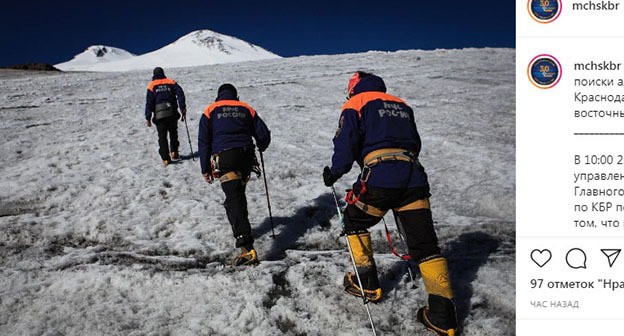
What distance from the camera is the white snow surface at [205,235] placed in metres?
4.22

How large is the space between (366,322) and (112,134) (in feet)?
38.9

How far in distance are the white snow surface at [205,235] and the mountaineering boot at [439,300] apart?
0.95 feet

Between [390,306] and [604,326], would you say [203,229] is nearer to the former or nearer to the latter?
[390,306]

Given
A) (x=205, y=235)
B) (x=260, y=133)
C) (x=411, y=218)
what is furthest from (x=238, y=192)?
(x=411, y=218)

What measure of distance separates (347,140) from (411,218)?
1112mm

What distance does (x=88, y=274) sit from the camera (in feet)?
16.1

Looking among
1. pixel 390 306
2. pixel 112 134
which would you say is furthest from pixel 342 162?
pixel 112 134

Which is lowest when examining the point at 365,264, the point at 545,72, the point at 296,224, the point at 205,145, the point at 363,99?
the point at 296,224

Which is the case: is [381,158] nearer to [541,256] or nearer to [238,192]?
[541,256]

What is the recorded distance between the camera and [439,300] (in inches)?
152

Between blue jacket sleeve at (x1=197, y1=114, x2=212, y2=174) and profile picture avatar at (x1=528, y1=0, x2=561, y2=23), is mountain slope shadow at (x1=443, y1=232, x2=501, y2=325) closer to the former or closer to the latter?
profile picture avatar at (x1=528, y1=0, x2=561, y2=23)

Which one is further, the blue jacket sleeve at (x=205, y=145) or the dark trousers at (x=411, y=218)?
the blue jacket sleeve at (x=205, y=145)

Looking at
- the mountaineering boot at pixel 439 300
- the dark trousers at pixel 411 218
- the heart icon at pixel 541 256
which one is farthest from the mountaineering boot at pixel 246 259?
the heart icon at pixel 541 256

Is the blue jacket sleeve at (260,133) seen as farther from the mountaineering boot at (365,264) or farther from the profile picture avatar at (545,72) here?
the profile picture avatar at (545,72)
